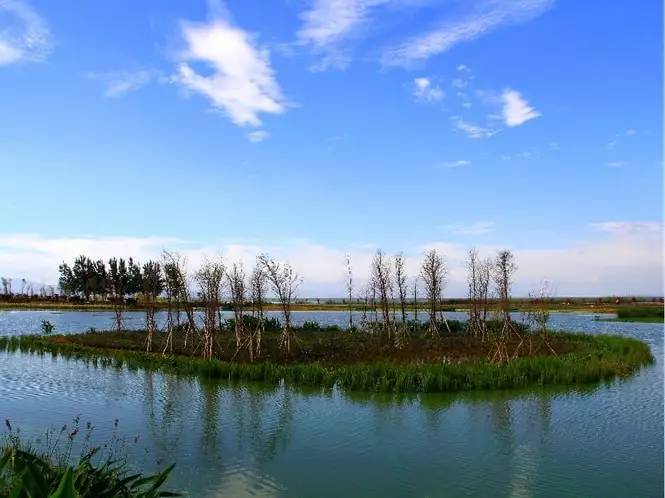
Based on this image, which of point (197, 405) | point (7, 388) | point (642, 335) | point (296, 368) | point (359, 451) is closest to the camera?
point (359, 451)

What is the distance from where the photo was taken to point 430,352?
2238cm

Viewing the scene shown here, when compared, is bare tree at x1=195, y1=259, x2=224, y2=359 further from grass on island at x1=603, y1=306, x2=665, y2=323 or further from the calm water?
grass on island at x1=603, y1=306, x2=665, y2=323

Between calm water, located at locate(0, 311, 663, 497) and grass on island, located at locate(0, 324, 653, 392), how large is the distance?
32.1 inches

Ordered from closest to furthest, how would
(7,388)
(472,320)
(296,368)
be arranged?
(7,388), (296,368), (472,320)

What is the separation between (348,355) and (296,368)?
4961 mm

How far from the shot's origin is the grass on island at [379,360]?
50.9 ft

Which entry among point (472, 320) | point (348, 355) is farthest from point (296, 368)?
point (472, 320)

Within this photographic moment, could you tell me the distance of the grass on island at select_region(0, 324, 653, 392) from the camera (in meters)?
15.5

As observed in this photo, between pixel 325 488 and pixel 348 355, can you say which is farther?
pixel 348 355

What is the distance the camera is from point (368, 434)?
10.9 meters

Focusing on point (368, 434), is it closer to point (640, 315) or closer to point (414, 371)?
point (414, 371)

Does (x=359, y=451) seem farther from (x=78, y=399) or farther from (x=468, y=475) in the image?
(x=78, y=399)

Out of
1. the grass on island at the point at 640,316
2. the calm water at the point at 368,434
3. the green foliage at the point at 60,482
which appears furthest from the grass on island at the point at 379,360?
the grass on island at the point at 640,316

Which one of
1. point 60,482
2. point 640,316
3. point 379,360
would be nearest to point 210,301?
point 379,360
